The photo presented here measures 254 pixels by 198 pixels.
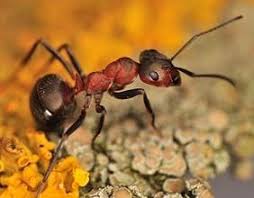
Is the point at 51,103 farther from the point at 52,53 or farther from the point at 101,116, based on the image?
the point at 52,53

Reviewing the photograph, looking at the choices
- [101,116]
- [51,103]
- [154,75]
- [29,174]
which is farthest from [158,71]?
[29,174]

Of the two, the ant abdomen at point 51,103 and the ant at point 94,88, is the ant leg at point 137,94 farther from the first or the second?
the ant abdomen at point 51,103

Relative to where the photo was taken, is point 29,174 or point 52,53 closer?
point 29,174

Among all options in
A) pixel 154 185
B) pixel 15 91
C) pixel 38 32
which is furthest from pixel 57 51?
pixel 154 185

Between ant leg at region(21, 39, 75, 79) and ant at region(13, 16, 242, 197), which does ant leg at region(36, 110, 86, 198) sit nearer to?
ant at region(13, 16, 242, 197)

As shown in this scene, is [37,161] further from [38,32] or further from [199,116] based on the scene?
[38,32]

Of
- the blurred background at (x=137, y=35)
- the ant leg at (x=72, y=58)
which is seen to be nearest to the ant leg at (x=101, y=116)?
the ant leg at (x=72, y=58)

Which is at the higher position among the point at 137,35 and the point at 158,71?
the point at 137,35
